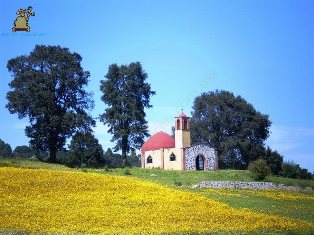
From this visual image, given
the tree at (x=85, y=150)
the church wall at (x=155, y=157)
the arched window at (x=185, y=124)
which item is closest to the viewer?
the tree at (x=85, y=150)

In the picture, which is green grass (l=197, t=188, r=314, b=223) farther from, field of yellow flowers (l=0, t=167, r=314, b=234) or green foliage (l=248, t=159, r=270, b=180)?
green foliage (l=248, t=159, r=270, b=180)

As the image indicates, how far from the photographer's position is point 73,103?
208ft

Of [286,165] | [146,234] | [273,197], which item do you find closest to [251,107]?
[286,165]

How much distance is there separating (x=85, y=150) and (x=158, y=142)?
41.3 ft

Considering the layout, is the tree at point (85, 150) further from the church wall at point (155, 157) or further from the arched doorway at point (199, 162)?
the arched doorway at point (199, 162)

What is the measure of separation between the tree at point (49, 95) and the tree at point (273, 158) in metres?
34.1

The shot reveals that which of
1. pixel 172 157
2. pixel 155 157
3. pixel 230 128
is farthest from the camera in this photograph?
pixel 230 128

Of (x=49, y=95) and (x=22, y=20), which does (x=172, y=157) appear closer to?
(x=49, y=95)

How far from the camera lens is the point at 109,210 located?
23406mm

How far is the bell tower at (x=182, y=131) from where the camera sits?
2504 inches

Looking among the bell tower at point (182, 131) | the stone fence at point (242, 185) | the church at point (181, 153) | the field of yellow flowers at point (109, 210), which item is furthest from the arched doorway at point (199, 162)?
the field of yellow flowers at point (109, 210)

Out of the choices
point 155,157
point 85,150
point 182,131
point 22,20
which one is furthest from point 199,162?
point 22,20

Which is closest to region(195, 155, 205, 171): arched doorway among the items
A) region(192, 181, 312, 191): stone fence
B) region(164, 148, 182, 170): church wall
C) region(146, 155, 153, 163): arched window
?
region(164, 148, 182, 170): church wall

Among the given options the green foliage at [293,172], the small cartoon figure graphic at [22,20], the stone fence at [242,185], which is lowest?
the stone fence at [242,185]
